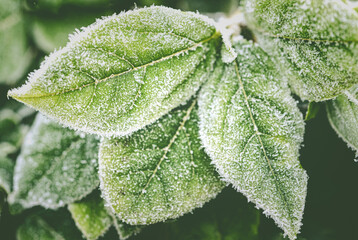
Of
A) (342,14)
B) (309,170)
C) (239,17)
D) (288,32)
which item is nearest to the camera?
(342,14)

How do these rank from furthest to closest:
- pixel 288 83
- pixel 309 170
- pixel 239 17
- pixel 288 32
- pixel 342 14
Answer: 1. pixel 309 170
2. pixel 239 17
3. pixel 288 83
4. pixel 288 32
5. pixel 342 14

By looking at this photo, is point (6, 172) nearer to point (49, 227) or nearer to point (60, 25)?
point (49, 227)

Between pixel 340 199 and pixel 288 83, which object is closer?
pixel 288 83

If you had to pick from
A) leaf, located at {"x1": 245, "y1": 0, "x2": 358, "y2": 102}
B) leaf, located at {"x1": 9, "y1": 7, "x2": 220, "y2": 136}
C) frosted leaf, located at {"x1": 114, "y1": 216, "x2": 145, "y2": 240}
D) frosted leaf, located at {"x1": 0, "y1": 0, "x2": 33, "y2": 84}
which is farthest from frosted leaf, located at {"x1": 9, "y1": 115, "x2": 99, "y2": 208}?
leaf, located at {"x1": 245, "y1": 0, "x2": 358, "y2": 102}

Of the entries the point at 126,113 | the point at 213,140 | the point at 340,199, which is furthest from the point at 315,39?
the point at 340,199

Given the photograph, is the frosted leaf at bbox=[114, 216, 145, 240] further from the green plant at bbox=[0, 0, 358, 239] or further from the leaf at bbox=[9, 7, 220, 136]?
the leaf at bbox=[9, 7, 220, 136]

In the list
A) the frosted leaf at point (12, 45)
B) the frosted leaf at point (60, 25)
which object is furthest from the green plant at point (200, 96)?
the frosted leaf at point (12, 45)

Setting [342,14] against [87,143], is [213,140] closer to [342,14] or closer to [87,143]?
[342,14]
